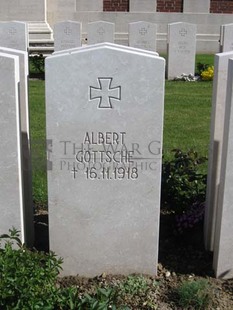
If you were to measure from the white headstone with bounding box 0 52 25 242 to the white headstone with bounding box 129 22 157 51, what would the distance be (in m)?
11.1

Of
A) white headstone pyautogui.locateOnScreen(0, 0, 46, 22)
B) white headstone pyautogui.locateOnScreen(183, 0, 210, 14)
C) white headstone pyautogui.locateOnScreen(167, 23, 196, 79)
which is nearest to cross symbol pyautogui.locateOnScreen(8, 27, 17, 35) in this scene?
white headstone pyautogui.locateOnScreen(167, 23, 196, 79)

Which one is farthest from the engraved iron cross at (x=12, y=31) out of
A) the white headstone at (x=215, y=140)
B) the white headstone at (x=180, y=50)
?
the white headstone at (x=215, y=140)

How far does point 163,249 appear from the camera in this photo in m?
4.19

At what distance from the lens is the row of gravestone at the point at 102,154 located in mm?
3328

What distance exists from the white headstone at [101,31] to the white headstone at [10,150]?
11.2 m

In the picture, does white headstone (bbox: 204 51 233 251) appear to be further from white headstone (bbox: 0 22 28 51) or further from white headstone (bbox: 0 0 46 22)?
white headstone (bbox: 0 0 46 22)

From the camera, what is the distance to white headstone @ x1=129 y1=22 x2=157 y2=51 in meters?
14.1

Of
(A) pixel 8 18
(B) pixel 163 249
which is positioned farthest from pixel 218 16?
(B) pixel 163 249

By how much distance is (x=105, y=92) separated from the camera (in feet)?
10.9

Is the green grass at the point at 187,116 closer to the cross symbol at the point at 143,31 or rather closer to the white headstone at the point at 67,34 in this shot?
the cross symbol at the point at 143,31

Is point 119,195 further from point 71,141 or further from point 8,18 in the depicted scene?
point 8,18

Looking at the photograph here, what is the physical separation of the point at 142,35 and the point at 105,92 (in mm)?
11278

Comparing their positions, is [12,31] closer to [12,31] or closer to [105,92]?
[12,31]

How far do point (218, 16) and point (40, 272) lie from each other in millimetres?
20910
